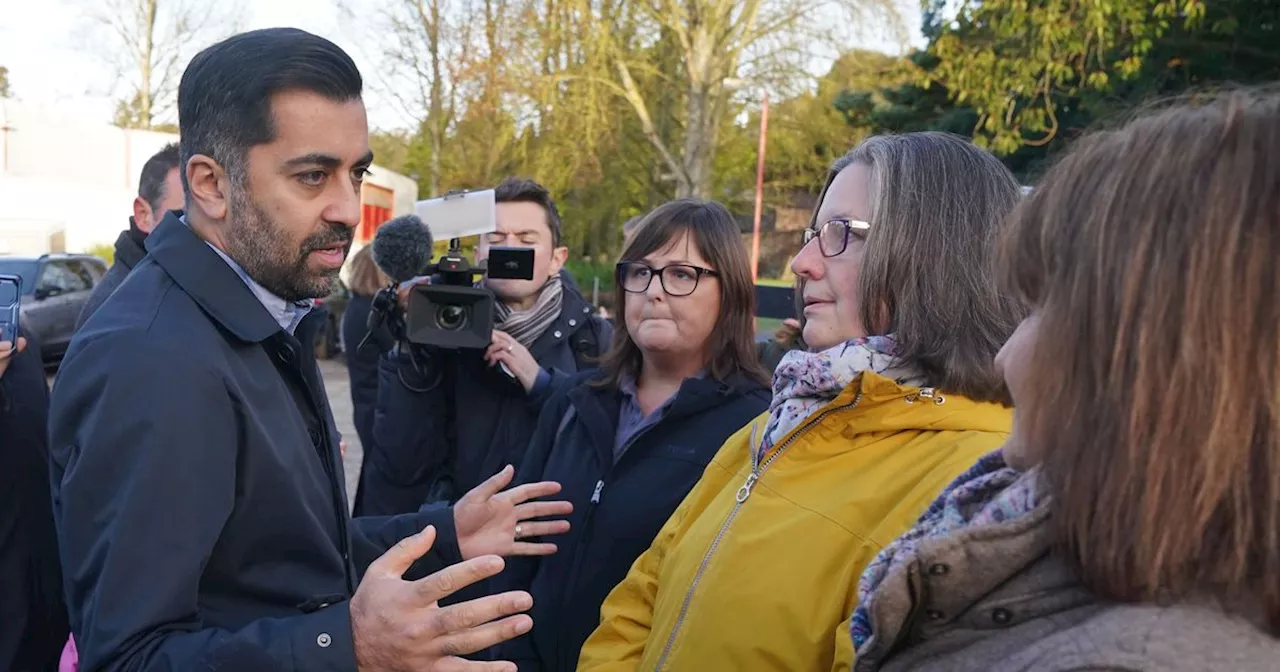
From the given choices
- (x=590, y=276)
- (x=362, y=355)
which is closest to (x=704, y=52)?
(x=590, y=276)

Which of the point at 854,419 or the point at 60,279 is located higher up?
the point at 854,419

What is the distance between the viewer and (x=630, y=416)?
9.20 feet

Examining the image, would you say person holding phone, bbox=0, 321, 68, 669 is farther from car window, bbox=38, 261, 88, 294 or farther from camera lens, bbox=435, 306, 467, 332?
car window, bbox=38, 261, 88, 294

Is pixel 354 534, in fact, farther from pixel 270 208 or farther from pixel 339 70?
pixel 339 70

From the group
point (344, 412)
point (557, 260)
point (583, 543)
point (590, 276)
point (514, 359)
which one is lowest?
point (344, 412)

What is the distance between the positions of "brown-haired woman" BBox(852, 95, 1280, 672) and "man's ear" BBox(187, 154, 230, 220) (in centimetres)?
126

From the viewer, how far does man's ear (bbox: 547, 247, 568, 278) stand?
3943 mm

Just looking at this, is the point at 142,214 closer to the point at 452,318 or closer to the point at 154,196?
the point at 154,196

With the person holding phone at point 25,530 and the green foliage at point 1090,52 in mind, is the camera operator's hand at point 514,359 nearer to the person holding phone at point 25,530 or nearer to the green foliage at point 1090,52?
Answer: the person holding phone at point 25,530

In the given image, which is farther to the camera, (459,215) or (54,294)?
(54,294)

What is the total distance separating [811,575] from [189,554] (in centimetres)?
93

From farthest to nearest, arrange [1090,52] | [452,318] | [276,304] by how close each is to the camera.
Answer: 1. [1090,52]
2. [452,318]
3. [276,304]

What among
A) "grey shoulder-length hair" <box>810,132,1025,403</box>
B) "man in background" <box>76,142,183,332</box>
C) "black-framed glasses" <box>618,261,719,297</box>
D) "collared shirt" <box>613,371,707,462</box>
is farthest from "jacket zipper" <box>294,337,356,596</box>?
"man in background" <box>76,142,183,332</box>

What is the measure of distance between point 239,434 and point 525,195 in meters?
2.44
